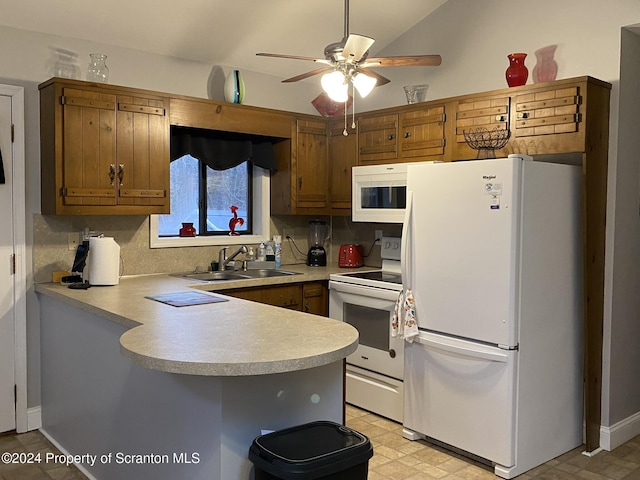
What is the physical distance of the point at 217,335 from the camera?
7.15ft

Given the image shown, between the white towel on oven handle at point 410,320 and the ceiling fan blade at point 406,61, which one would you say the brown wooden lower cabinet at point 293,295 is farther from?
the ceiling fan blade at point 406,61

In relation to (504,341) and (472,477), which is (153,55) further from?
(472,477)

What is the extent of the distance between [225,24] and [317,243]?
6.40 feet

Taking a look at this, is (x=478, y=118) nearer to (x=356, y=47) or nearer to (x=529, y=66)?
(x=529, y=66)

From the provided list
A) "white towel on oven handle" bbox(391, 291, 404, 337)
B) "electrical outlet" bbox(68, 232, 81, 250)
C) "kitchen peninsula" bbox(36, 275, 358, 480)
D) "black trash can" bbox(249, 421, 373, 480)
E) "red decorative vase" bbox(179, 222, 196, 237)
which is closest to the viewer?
"black trash can" bbox(249, 421, 373, 480)

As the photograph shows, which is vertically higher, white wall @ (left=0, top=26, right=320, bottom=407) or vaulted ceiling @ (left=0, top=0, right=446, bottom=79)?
vaulted ceiling @ (left=0, top=0, right=446, bottom=79)

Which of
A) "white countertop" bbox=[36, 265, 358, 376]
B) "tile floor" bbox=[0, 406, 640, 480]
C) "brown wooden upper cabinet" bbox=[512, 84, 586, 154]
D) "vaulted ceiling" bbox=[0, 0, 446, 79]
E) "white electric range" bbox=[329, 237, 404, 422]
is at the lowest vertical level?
"tile floor" bbox=[0, 406, 640, 480]

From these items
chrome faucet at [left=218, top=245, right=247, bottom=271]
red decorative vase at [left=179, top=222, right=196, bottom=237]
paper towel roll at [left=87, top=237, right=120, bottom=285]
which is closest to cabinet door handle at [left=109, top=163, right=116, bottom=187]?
paper towel roll at [left=87, top=237, right=120, bottom=285]

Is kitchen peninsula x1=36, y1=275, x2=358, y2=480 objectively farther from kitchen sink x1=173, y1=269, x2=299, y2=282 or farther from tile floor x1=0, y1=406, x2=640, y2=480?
kitchen sink x1=173, y1=269, x2=299, y2=282

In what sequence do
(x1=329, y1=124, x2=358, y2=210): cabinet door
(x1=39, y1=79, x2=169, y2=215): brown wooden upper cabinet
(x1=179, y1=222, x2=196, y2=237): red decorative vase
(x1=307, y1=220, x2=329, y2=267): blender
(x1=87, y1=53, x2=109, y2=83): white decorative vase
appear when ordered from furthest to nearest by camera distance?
(x1=307, y1=220, x2=329, y2=267): blender < (x1=329, y1=124, x2=358, y2=210): cabinet door < (x1=179, y1=222, x2=196, y2=237): red decorative vase < (x1=87, y1=53, x2=109, y2=83): white decorative vase < (x1=39, y1=79, x2=169, y2=215): brown wooden upper cabinet

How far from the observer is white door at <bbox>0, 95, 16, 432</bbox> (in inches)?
137

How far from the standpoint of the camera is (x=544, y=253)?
314cm

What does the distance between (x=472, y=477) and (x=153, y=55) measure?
3.35m

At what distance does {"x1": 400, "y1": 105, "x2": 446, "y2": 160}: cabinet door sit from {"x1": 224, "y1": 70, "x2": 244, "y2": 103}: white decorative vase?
1.19 m
